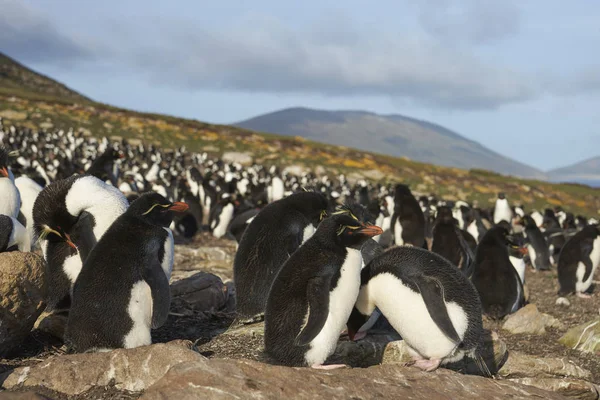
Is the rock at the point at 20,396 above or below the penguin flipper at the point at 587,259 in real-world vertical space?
below

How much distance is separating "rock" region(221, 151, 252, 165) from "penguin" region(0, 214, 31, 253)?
31.1 m

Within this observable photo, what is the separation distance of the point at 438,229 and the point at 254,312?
5831mm

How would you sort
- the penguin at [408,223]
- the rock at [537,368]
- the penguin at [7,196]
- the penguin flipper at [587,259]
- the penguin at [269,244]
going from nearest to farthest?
the rock at [537,368]
the penguin at [269,244]
the penguin at [7,196]
the penguin flipper at [587,259]
the penguin at [408,223]

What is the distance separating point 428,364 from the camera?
462 centimetres

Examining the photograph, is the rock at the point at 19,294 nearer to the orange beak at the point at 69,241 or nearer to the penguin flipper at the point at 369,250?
the orange beak at the point at 69,241

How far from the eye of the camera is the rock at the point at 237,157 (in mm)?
36731

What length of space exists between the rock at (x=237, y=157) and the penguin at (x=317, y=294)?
3201 cm

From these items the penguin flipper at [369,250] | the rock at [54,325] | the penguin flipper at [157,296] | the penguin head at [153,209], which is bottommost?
the rock at [54,325]

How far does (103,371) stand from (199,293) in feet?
8.87

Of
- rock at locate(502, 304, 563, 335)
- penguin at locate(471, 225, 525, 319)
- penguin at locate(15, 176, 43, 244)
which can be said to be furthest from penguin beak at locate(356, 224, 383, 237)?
penguin at locate(15, 176, 43, 244)

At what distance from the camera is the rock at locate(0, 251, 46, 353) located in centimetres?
458

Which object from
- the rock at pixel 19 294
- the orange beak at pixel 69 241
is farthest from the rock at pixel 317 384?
the orange beak at pixel 69 241

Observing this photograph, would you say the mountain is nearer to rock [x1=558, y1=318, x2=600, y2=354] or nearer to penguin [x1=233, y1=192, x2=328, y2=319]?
penguin [x1=233, y1=192, x2=328, y2=319]

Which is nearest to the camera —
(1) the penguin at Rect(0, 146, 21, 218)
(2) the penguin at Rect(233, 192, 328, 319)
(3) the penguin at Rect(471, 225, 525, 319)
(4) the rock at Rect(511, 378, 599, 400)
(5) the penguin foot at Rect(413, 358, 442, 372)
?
(5) the penguin foot at Rect(413, 358, 442, 372)
